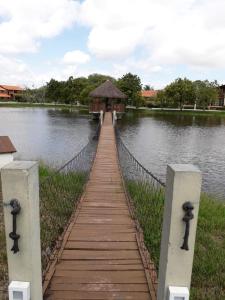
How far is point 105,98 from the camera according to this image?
3612 cm

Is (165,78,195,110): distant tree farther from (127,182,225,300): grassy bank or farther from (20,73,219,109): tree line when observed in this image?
(127,182,225,300): grassy bank

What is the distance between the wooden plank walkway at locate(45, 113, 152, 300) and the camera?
10.6 feet

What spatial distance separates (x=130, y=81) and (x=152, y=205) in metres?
49.7

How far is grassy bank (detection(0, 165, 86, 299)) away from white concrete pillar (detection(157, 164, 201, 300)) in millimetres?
2012

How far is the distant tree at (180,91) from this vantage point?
58.2 metres

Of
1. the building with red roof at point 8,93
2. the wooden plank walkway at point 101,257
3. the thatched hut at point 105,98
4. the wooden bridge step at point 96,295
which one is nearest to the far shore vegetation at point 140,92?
the thatched hut at point 105,98

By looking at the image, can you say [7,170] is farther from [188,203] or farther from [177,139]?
[177,139]

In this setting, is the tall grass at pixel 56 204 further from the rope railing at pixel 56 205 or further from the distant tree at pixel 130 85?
the distant tree at pixel 130 85

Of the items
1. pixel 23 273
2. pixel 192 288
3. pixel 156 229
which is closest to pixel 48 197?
pixel 156 229

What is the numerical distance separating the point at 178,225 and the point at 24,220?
47.0 inches

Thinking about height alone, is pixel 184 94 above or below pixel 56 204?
above

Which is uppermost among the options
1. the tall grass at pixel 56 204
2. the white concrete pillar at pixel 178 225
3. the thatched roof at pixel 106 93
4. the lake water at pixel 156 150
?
the thatched roof at pixel 106 93

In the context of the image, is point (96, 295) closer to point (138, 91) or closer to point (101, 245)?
point (101, 245)

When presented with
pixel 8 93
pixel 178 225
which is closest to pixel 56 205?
pixel 178 225
